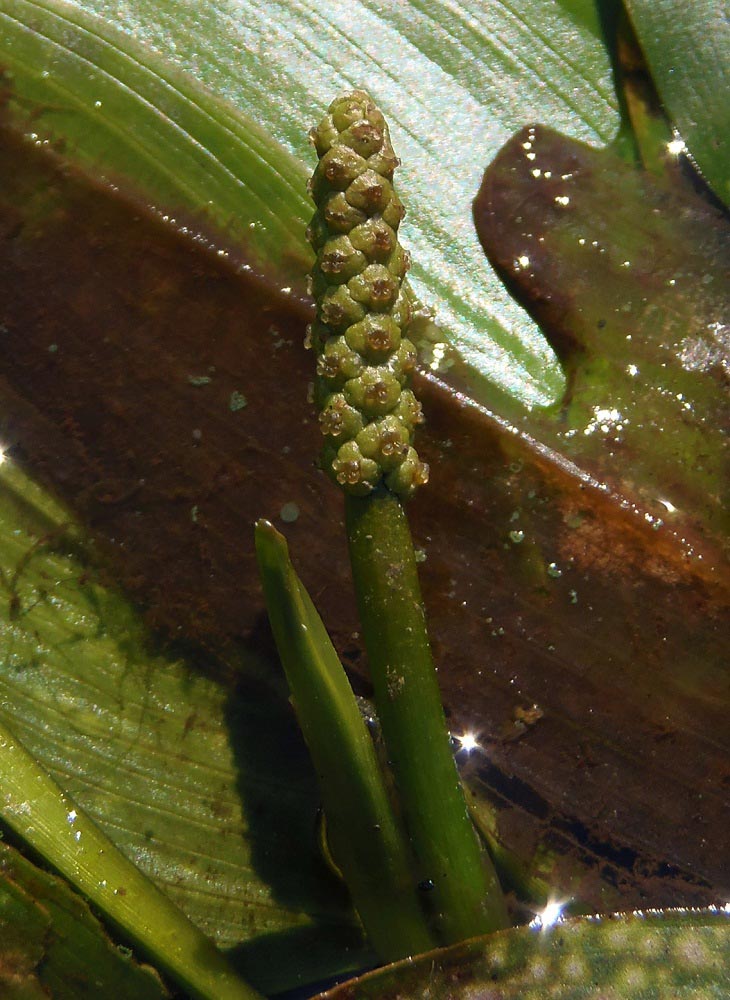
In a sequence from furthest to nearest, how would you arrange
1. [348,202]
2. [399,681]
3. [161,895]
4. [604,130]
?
[604,130] < [161,895] < [399,681] < [348,202]

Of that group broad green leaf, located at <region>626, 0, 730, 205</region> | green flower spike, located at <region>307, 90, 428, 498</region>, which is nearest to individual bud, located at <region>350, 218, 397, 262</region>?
green flower spike, located at <region>307, 90, 428, 498</region>

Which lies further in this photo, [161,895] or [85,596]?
[85,596]

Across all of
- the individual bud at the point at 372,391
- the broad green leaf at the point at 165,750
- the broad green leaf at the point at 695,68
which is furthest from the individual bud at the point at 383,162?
the broad green leaf at the point at 165,750

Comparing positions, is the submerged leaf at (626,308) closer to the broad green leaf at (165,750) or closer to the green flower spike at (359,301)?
the green flower spike at (359,301)

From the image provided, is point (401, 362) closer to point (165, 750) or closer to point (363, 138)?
point (363, 138)

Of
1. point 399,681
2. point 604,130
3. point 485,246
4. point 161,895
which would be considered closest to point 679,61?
point 604,130

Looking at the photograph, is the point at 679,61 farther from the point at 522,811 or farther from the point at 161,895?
the point at 161,895
